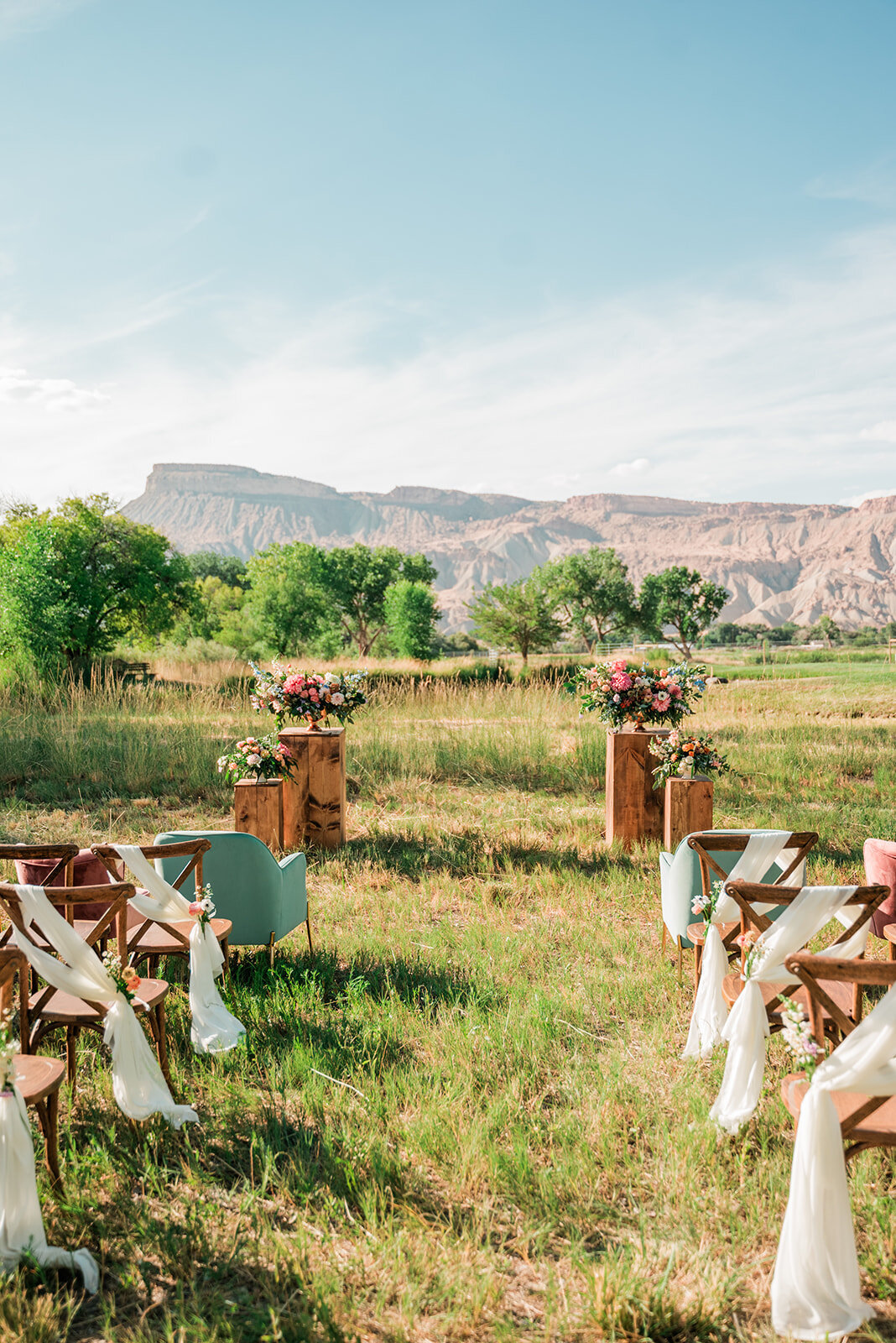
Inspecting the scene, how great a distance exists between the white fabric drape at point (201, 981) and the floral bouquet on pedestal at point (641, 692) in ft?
14.0

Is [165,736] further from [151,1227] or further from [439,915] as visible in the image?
[151,1227]

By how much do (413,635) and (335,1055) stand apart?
166ft

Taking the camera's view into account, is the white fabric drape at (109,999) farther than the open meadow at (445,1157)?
Yes

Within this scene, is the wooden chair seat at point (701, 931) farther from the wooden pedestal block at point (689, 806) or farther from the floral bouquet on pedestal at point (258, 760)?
the floral bouquet on pedestal at point (258, 760)

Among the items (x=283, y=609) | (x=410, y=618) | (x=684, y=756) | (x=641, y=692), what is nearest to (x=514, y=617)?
(x=410, y=618)

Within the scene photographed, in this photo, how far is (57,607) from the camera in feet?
68.7

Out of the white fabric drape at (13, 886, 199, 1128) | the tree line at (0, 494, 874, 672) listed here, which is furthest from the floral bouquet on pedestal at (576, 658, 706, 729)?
the tree line at (0, 494, 874, 672)

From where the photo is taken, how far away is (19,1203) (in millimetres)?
1946

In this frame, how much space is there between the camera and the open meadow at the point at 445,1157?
1.96 m

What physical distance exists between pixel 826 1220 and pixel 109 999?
2.02m

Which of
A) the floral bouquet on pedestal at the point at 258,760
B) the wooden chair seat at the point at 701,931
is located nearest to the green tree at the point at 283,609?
the floral bouquet on pedestal at the point at 258,760

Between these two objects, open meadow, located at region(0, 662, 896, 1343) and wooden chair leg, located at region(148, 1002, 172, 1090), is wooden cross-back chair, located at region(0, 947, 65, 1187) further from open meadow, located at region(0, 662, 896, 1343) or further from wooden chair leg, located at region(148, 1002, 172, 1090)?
wooden chair leg, located at region(148, 1002, 172, 1090)

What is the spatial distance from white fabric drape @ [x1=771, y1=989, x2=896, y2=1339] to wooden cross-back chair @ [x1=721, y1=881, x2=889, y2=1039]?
10cm

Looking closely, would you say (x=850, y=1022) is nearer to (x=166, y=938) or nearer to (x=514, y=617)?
(x=166, y=938)
